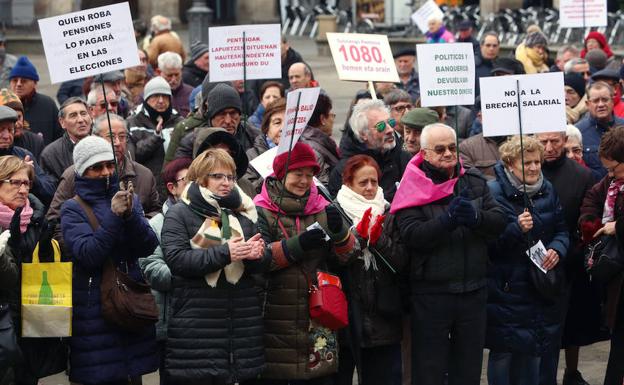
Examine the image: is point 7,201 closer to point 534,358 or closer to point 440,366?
point 440,366

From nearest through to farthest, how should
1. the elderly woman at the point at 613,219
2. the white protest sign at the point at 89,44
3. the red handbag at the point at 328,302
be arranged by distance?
the red handbag at the point at 328,302
the white protest sign at the point at 89,44
the elderly woman at the point at 613,219

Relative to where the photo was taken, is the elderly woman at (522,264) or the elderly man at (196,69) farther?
the elderly man at (196,69)

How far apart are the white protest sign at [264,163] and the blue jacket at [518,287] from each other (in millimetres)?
1416

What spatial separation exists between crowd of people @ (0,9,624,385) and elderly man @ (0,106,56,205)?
0.01m

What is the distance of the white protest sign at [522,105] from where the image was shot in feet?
28.5

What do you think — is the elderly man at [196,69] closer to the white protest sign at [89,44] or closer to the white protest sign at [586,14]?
the white protest sign at [586,14]

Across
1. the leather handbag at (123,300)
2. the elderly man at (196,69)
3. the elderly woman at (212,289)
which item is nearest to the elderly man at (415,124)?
the elderly woman at (212,289)

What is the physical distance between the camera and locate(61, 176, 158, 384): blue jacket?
756 cm

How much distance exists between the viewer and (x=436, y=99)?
8734 millimetres

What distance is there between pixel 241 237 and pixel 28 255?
3.77 ft

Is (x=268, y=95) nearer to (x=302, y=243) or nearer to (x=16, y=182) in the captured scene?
(x=302, y=243)

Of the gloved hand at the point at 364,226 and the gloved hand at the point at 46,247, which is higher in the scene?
the gloved hand at the point at 46,247

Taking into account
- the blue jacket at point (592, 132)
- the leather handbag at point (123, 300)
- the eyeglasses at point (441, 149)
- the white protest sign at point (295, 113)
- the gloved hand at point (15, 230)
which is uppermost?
the white protest sign at point (295, 113)

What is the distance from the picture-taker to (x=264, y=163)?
29.7ft
